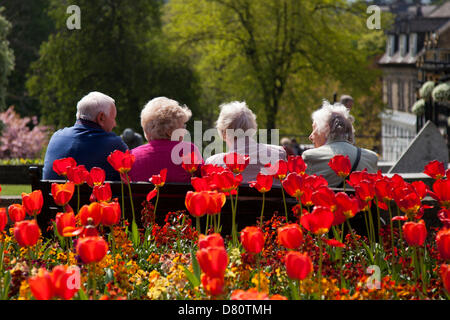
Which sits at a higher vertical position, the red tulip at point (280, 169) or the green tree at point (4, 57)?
the green tree at point (4, 57)

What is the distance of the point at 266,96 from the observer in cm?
3375

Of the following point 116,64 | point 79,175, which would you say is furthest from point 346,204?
point 116,64

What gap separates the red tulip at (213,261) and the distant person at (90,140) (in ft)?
11.9

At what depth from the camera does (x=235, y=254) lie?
11.6ft

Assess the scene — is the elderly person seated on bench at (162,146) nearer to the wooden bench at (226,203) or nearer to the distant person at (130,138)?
the wooden bench at (226,203)

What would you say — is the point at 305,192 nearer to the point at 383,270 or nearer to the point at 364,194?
the point at 364,194

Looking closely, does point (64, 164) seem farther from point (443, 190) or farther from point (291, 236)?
point (443, 190)

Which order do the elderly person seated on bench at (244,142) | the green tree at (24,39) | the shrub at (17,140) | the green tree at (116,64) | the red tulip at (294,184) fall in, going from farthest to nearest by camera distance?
the green tree at (24,39) < the shrub at (17,140) < the green tree at (116,64) < the elderly person seated on bench at (244,142) < the red tulip at (294,184)

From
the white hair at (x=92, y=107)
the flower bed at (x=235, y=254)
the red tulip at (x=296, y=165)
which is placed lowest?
the flower bed at (x=235, y=254)

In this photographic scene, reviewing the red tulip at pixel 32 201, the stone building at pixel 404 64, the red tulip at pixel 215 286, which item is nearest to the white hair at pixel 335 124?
the red tulip at pixel 32 201

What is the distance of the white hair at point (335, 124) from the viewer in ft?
19.9

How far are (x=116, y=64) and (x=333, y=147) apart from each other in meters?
26.3

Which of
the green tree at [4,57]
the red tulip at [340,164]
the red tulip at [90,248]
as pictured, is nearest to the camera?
the red tulip at [90,248]

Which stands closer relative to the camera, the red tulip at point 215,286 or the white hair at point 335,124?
the red tulip at point 215,286
